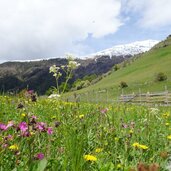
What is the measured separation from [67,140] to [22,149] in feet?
3.11

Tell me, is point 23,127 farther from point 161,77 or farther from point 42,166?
point 161,77

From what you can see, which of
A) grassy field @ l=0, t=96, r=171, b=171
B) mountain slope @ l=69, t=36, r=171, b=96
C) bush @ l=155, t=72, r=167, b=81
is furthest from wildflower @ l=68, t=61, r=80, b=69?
bush @ l=155, t=72, r=167, b=81

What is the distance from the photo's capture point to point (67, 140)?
2787 mm

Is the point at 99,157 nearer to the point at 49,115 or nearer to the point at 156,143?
the point at 156,143

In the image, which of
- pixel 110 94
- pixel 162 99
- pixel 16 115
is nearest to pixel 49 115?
pixel 16 115

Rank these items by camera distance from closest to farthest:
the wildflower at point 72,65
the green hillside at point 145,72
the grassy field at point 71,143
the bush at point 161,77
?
the grassy field at point 71,143 → the wildflower at point 72,65 → the bush at point 161,77 → the green hillside at point 145,72

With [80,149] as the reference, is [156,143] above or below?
below

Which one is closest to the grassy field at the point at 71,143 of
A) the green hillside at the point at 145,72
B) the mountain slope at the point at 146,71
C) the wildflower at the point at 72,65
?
the wildflower at the point at 72,65

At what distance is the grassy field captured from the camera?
2646 mm

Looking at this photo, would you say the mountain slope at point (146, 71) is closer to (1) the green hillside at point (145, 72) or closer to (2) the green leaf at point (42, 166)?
(1) the green hillside at point (145, 72)

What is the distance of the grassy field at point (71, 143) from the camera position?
265cm

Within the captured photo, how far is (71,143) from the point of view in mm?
2701

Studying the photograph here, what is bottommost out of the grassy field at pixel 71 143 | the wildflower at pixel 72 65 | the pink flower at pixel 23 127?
the grassy field at pixel 71 143

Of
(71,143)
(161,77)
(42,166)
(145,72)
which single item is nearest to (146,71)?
(145,72)
